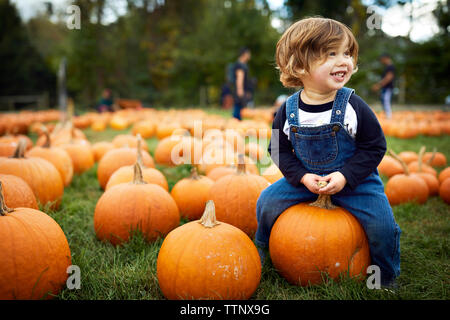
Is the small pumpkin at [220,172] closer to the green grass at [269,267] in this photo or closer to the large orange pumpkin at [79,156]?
the green grass at [269,267]

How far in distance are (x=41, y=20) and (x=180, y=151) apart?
42913mm

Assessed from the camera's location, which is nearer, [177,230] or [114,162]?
[177,230]

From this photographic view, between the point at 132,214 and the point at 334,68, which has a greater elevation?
the point at 334,68

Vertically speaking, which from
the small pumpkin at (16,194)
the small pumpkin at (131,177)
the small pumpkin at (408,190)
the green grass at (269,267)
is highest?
the small pumpkin at (16,194)

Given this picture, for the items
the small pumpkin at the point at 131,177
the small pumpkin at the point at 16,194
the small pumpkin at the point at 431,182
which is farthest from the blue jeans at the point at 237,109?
the small pumpkin at the point at 16,194

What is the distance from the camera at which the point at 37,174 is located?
3.23m

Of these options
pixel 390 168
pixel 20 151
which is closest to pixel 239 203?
pixel 20 151

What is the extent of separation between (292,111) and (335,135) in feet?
1.01

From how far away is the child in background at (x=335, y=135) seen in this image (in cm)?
202

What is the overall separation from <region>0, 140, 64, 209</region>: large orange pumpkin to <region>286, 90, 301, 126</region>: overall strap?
93.5 inches

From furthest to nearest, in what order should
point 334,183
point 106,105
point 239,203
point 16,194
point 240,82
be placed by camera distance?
point 106,105, point 240,82, point 239,203, point 16,194, point 334,183

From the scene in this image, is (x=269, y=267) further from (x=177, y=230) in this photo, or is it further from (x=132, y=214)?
(x=132, y=214)

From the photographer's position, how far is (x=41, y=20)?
3941 centimetres

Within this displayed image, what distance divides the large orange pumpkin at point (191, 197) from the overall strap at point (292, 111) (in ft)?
4.07
